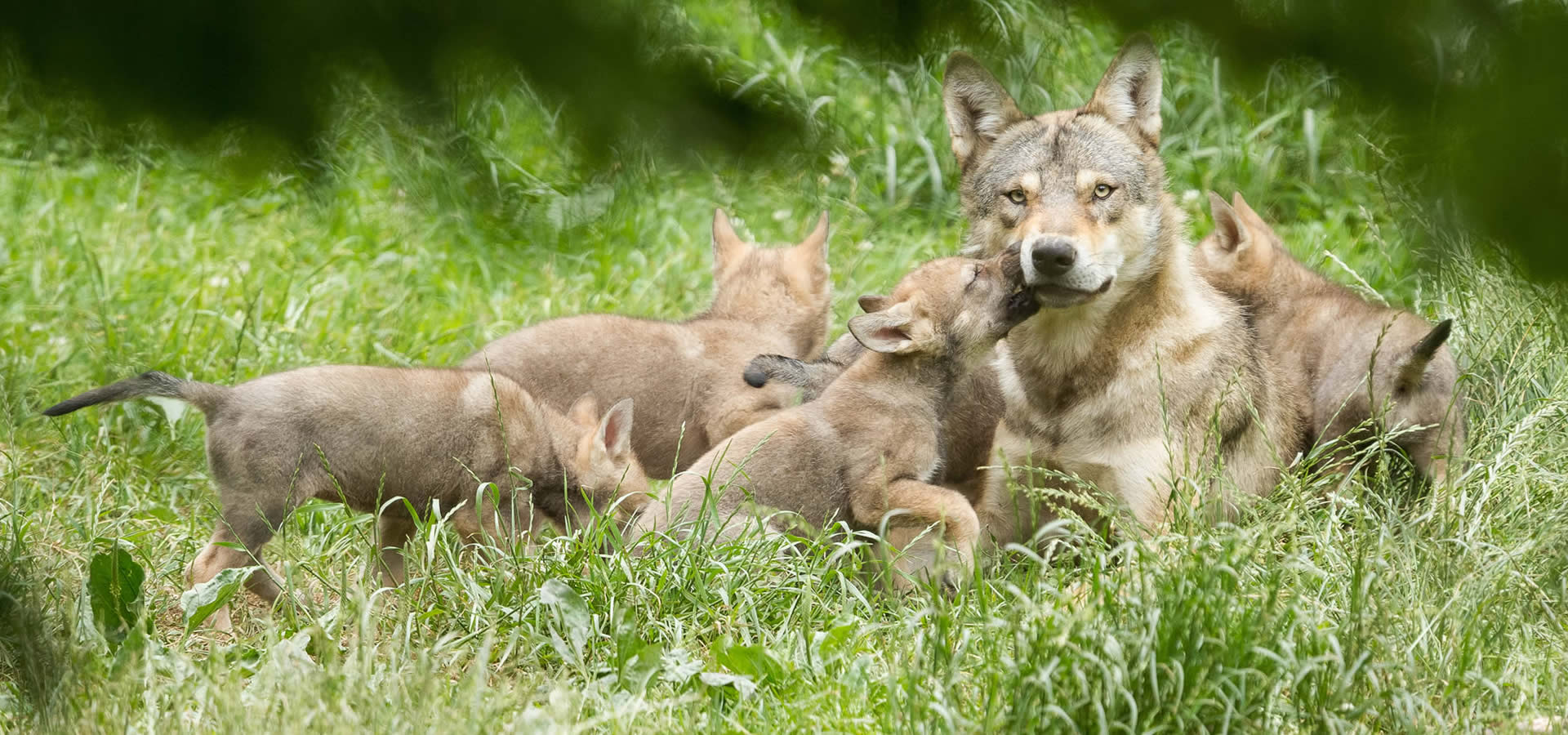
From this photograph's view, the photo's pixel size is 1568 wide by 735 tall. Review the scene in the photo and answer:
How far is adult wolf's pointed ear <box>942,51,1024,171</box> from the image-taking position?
4543 mm

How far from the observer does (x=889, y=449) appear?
14.5 ft

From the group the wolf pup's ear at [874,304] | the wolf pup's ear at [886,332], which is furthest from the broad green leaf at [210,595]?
the wolf pup's ear at [874,304]

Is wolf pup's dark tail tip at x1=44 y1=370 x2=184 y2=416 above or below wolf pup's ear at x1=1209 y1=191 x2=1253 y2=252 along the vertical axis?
below

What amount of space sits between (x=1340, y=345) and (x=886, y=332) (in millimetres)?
1519

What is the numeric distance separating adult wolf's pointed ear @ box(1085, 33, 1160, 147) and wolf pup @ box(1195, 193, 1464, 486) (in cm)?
80

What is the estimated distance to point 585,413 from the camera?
4.98 meters

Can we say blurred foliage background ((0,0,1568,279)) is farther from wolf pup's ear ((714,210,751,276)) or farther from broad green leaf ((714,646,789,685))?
wolf pup's ear ((714,210,751,276))

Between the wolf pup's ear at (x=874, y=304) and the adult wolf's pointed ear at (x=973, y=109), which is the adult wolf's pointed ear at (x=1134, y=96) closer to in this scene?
the adult wolf's pointed ear at (x=973, y=109)

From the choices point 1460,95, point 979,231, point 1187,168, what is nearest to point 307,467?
point 979,231

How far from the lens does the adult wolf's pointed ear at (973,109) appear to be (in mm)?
4543

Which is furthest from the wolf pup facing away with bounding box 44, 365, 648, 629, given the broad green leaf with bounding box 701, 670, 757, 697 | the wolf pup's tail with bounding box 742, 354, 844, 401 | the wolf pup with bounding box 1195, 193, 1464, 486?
the wolf pup with bounding box 1195, 193, 1464, 486

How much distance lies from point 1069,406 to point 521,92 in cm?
297

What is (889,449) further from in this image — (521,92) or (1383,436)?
(521,92)

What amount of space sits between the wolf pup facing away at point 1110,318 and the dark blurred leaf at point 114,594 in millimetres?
2386
